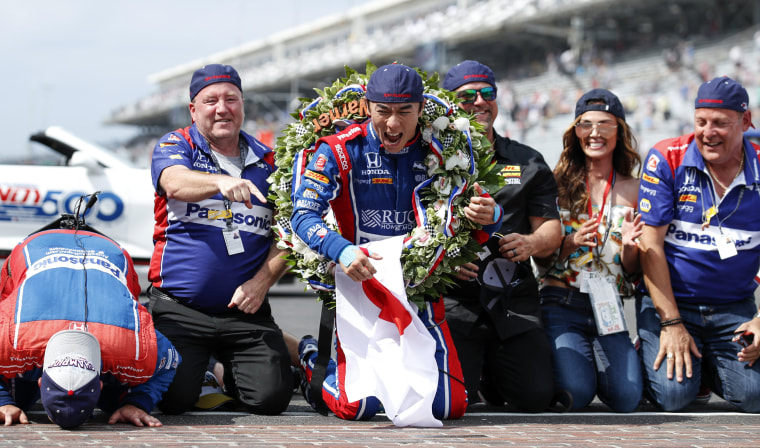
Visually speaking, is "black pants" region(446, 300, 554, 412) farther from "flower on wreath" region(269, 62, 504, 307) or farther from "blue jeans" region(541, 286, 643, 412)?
"flower on wreath" region(269, 62, 504, 307)

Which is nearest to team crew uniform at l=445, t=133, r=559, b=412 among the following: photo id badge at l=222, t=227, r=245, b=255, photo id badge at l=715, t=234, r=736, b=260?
photo id badge at l=715, t=234, r=736, b=260

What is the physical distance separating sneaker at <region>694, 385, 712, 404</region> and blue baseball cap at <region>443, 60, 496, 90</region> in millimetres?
2367

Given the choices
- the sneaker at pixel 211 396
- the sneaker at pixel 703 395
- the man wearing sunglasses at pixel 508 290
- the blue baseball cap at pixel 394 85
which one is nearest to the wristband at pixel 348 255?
the blue baseball cap at pixel 394 85

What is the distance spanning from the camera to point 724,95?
5.25 m

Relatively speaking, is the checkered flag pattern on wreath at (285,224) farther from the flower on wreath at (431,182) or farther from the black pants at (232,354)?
the black pants at (232,354)

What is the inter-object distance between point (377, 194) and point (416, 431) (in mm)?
1329

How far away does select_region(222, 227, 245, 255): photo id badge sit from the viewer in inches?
201

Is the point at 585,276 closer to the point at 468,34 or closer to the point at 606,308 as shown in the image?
the point at 606,308

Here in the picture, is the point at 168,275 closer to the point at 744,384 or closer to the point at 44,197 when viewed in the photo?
the point at 744,384

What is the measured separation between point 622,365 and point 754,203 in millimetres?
1316

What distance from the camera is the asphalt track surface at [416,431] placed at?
3.89m

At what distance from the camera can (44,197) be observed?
9.03 meters

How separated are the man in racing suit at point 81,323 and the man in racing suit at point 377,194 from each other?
3.14ft

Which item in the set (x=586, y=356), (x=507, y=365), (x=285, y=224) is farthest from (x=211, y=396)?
(x=586, y=356)
